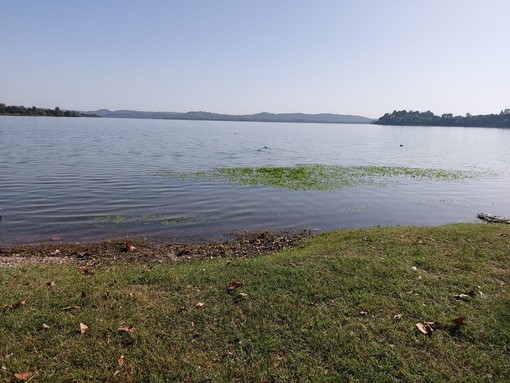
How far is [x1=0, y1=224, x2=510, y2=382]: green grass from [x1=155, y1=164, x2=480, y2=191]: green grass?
701 inches

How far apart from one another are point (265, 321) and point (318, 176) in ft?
86.5

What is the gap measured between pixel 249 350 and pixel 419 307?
3433 mm

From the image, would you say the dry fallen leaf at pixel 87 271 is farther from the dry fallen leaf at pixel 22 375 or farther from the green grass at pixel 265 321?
the dry fallen leaf at pixel 22 375

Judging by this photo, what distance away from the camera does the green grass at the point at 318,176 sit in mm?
28156

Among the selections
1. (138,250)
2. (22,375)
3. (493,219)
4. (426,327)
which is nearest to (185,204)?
(138,250)

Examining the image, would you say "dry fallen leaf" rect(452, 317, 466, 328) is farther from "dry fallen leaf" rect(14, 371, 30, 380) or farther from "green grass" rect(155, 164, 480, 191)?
"green grass" rect(155, 164, 480, 191)

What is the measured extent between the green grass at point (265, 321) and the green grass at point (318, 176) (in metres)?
17.8

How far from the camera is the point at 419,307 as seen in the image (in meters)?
7.08

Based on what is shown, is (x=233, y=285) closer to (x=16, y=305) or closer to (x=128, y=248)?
(x=16, y=305)

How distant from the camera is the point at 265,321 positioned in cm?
657

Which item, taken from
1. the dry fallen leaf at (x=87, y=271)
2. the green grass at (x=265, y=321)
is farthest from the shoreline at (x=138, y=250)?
the green grass at (x=265, y=321)

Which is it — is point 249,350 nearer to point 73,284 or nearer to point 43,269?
point 73,284

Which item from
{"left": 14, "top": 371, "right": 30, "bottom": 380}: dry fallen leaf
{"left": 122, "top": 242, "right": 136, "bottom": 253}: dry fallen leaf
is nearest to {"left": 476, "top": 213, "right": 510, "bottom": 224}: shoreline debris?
{"left": 122, "top": 242, "right": 136, "bottom": 253}: dry fallen leaf

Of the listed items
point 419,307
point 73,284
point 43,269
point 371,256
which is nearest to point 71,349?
point 73,284
